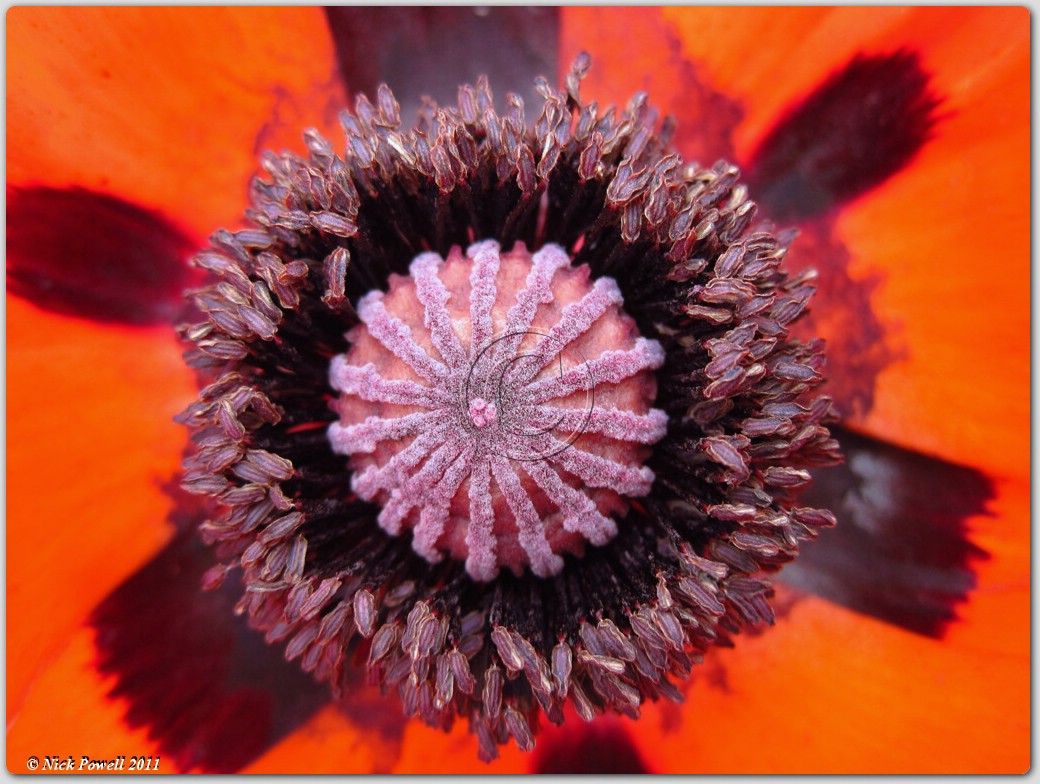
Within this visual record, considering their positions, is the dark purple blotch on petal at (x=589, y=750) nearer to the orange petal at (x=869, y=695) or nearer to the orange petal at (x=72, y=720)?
the orange petal at (x=869, y=695)

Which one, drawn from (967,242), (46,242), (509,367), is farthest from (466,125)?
(967,242)

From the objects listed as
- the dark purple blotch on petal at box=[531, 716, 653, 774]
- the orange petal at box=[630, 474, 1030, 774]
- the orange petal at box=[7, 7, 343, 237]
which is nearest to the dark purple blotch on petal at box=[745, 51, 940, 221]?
the orange petal at box=[630, 474, 1030, 774]

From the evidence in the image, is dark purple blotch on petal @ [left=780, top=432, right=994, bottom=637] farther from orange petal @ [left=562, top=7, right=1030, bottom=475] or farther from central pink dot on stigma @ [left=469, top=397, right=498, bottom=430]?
central pink dot on stigma @ [left=469, top=397, right=498, bottom=430]

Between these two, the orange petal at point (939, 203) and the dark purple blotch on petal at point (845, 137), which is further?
the dark purple blotch on petal at point (845, 137)

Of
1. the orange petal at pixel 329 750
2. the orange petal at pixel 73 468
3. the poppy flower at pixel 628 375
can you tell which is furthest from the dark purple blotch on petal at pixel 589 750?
the orange petal at pixel 73 468

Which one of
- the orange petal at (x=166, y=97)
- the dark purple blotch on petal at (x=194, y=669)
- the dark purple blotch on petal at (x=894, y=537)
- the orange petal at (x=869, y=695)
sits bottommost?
the orange petal at (x=869, y=695)

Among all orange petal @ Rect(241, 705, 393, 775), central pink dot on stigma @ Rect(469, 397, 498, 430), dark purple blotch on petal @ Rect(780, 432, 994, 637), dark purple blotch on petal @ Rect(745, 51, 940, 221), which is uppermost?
dark purple blotch on petal @ Rect(745, 51, 940, 221)

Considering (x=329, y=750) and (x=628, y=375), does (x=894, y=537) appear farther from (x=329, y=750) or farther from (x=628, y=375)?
(x=329, y=750)
